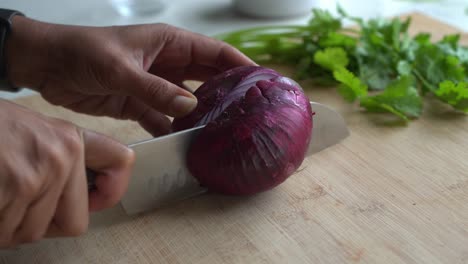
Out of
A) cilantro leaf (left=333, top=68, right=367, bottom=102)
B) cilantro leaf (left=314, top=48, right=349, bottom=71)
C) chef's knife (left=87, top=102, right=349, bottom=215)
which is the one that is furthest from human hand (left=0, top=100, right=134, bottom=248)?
cilantro leaf (left=314, top=48, right=349, bottom=71)

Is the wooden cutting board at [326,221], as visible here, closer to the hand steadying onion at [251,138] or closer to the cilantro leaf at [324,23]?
the hand steadying onion at [251,138]

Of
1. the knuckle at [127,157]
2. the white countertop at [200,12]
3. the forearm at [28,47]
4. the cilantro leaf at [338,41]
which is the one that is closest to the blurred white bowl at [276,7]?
the white countertop at [200,12]

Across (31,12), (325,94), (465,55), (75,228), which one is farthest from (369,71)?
(31,12)

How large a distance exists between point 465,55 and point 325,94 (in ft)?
1.82

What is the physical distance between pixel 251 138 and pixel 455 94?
84 cm

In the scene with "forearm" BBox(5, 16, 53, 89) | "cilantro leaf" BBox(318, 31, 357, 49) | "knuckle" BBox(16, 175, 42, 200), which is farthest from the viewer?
"cilantro leaf" BBox(318, 31, 357, 49)

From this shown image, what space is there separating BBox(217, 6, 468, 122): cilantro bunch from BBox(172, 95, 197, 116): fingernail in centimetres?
64

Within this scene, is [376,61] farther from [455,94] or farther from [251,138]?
[251,138]

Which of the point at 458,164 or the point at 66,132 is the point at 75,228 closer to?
the point at 66,132

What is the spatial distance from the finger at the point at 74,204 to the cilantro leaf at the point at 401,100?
1.05 m

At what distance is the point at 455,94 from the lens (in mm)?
1776

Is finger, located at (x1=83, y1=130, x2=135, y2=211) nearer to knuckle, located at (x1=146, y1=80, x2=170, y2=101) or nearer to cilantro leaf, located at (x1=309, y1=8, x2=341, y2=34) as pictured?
knuckle, located at (x1=146, y1=80, x2=170, y2=101)

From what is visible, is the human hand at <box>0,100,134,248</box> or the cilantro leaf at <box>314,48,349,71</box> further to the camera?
the cilantro leaf at <box>314,48,349,71</box>

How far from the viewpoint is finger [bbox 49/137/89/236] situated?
1059mm
